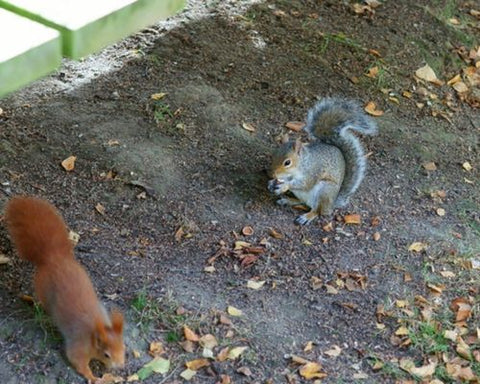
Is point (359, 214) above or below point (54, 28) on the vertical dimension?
below

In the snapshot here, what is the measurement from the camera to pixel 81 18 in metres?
1.95

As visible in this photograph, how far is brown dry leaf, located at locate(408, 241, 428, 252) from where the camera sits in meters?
4.03

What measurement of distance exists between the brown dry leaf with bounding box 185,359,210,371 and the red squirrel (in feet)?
1.05

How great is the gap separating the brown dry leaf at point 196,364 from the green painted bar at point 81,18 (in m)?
1.51

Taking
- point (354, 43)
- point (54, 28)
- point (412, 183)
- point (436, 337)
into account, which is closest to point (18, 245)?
point (54, 28)

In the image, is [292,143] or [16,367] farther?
[292,143]

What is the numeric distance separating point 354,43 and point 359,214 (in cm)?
166

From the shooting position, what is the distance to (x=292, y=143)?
13.5 feet

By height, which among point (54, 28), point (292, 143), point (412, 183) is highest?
point (54, 28)

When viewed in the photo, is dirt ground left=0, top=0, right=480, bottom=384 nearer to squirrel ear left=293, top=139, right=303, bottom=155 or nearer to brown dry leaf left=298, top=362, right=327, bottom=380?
brown dry leaf left=298, top=362, right=327, bottom=380

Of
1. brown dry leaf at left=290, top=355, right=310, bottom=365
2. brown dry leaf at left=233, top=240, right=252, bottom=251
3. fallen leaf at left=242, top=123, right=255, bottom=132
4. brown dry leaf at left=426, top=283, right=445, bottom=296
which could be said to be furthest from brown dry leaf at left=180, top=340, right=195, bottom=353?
fallen leaf at left=242, top=123, right=255, bottom=132

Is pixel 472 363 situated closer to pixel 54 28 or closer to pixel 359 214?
pixel 359 214

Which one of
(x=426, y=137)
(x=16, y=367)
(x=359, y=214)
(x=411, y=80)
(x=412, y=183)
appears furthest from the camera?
(x=411, y=80)

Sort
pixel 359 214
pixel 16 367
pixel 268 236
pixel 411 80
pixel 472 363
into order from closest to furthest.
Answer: pixel 16 367 < pixel 472 363 < pixel 268 236 < pixel 359 214 < pixel 411 80
